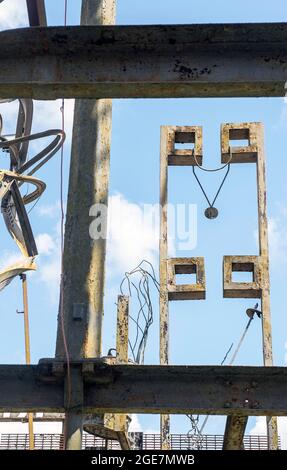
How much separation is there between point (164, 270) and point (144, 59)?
4.38 metres

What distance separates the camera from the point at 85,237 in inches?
320

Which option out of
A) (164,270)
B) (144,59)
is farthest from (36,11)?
(164,270)

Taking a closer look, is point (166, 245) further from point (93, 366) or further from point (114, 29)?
point (114, 29)

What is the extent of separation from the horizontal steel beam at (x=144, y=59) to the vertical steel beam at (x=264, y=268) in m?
4.25

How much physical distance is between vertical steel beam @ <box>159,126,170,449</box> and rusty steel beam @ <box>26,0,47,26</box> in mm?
2860

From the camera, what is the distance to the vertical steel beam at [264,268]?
8867mm

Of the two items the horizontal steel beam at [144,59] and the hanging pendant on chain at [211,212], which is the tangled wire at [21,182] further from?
the horizontal steel beam at [144,59]

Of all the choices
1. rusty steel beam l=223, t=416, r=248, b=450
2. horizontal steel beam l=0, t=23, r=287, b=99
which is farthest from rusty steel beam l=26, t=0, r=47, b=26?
rusty steel beam l=223, t=416, r=248, b=450

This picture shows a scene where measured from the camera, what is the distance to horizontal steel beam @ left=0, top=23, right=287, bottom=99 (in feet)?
18.1

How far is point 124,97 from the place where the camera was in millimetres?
5676

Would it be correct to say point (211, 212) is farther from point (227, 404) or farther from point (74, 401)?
point (74, 401)

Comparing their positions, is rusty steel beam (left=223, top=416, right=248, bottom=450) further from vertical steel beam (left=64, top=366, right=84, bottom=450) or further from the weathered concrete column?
the weathered concrete column
